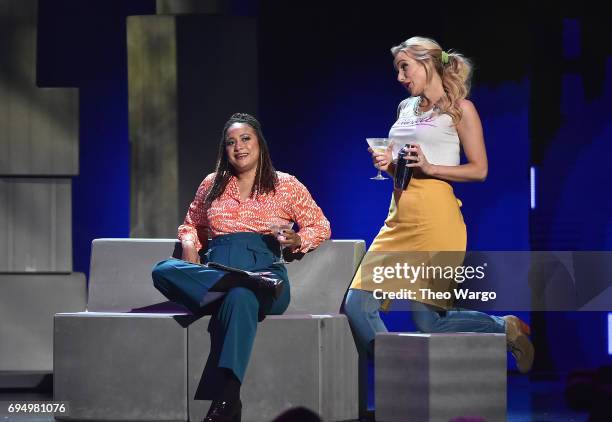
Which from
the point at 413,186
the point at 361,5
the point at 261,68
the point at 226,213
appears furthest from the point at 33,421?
the point at 361,5

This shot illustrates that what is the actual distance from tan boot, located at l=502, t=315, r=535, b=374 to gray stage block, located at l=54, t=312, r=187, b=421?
1286 millimetres

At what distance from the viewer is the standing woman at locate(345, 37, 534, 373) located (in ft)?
13.5

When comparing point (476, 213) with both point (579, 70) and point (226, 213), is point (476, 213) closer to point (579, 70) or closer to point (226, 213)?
point (579, 70)

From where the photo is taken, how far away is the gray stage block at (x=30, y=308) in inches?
214

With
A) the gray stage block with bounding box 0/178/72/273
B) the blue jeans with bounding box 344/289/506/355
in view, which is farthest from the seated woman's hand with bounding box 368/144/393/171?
the gray stage block with bounding box 0/178/72/273

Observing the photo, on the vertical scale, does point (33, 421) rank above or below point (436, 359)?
below

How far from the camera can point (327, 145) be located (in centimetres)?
593

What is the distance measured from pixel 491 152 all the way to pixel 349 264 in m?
1.53

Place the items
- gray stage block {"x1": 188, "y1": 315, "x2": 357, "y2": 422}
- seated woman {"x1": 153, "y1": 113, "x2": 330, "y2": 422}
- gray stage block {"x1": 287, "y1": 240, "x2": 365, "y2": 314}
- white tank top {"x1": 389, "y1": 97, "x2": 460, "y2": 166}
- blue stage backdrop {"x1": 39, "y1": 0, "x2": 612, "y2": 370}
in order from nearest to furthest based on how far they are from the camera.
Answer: seated woman {"x1": 153, "y1": 113, "x2": 330, "y2": 422} < gray stage block {"x1": 188, "y1": 315, "x2": 357, "y2": 422} < white tank top {"x1": 389, "y1": 97, "x2": 460, "y2": 166} < gray stage block {"x1": 287, "y1": 240, "x2": 365, "y2": 314} < blue stage backdrop {"x1": 39, "y1": 0, "x2": 612, "y2": 370}

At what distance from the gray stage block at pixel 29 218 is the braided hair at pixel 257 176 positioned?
1321 mm

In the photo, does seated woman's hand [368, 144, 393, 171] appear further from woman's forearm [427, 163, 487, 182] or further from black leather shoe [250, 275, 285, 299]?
black leather shoe [250, 275, 285, 299]

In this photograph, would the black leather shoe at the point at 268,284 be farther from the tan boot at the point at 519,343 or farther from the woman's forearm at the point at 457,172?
the tan boot at the point at 519,343

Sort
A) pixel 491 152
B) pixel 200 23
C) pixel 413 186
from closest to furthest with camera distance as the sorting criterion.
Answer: pixel 413 186, pixel 200 23, pixel 491 152

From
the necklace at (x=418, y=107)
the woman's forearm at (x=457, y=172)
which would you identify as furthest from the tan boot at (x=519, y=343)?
the necklace at (x=418, y=107)
